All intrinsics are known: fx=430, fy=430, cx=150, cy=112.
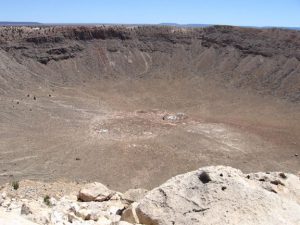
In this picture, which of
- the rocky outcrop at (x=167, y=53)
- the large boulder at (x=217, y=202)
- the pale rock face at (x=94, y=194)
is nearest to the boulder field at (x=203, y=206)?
the large boulder at (x=217, y=202)

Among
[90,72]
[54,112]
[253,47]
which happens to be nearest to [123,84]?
[90,72]

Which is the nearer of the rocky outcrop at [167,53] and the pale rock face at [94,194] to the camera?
the pale rock face at [94,194]

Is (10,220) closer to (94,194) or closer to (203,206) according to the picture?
(203,206)

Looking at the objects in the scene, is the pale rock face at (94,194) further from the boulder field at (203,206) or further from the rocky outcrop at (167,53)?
the rocky outcrop at (167,53)

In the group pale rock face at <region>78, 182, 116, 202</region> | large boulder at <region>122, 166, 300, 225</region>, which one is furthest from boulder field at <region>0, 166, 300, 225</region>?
pale rock face at <region>78, 182, 116, 202</region>

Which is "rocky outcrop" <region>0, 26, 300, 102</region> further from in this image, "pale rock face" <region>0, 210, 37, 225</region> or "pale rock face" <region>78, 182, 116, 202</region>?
"pale rock face" <region>0, 210, 37, 225</region>

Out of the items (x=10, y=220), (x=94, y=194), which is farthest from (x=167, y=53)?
(x=10, y=220)

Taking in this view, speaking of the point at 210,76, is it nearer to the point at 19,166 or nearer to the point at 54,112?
the point at 54,112
